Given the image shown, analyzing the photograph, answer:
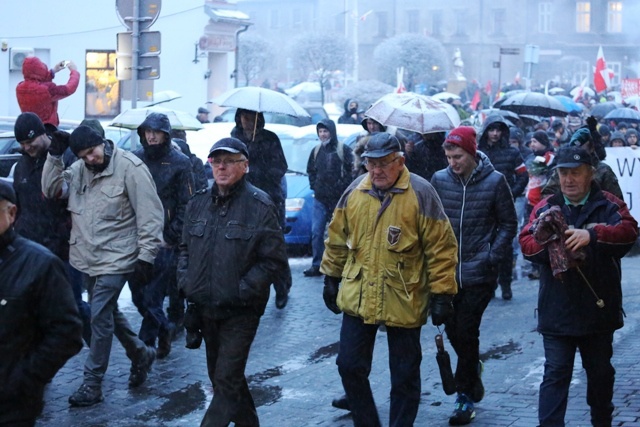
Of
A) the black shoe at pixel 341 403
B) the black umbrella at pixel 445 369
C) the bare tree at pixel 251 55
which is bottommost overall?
the black shoe at pixel 341 403

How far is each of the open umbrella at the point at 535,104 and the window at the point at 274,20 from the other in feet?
246

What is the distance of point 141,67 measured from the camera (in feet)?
43.6

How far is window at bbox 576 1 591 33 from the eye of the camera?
79.9 metres

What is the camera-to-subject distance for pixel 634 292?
12336 millimetres

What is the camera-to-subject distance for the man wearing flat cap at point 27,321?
165 inches

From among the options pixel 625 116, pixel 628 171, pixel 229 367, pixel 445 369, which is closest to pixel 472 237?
pixel 445 369

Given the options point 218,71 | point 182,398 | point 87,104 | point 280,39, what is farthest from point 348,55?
point 182,398

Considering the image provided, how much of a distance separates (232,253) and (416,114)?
4041 mm

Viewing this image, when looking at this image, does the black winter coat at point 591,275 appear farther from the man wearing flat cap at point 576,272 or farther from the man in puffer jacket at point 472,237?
the man in puffer jacket at point 472,237

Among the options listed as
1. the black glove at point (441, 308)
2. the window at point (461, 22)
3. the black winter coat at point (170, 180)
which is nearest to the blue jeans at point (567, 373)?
the black glove at point (441, 308)

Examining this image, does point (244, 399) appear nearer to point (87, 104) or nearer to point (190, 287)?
point (190, 287)

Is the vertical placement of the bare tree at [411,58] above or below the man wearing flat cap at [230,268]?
above

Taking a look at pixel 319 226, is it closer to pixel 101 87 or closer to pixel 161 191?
pixel 161 191

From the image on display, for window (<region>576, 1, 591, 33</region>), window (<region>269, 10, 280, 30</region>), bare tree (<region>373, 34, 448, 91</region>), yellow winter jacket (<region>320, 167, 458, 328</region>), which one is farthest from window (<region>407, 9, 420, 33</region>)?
yellow winter jacket (<region>320, 167, 458, 328</region>)
